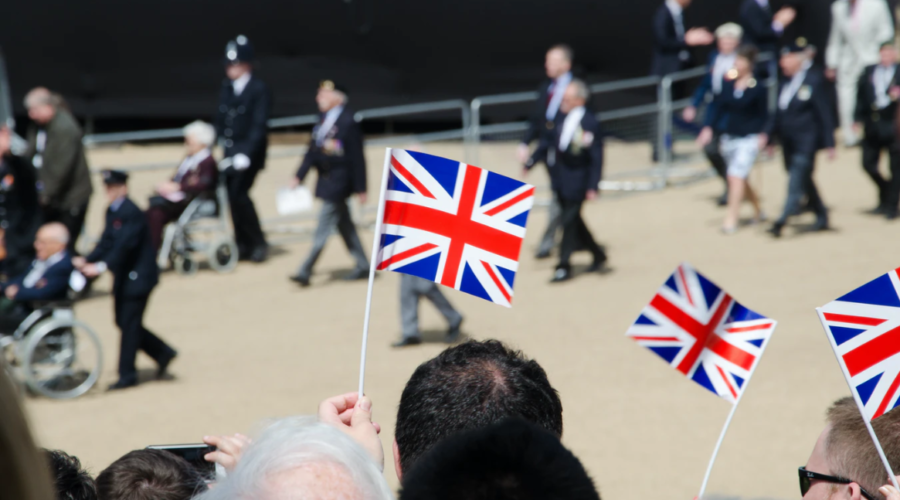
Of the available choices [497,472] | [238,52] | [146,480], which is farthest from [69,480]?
[238,52]

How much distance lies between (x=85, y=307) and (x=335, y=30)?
7.40m

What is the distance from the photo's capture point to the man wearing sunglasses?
2.28m

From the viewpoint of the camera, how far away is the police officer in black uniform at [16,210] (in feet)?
29.0

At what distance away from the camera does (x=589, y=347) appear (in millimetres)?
7582

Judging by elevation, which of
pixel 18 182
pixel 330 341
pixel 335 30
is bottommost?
pixel 330 341

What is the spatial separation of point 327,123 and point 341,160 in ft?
1.24

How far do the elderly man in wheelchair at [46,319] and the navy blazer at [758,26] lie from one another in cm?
953

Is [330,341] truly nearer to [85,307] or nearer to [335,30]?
[85,307]

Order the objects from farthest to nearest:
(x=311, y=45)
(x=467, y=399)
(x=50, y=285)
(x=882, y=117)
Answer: (x=311, y=45), (x=882, y=117), (x=50, y=285), (x=467, y=399)


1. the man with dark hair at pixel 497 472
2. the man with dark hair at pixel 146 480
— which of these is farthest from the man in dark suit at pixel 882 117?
the man with dark hair at pixel 497 472

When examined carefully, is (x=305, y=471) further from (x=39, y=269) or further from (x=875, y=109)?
(x=875, y=109)

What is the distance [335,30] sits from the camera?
1553 cm

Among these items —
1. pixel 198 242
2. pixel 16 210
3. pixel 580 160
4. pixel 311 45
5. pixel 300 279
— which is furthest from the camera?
pixel 311 45

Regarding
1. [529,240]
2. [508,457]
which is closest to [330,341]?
[529,240]
